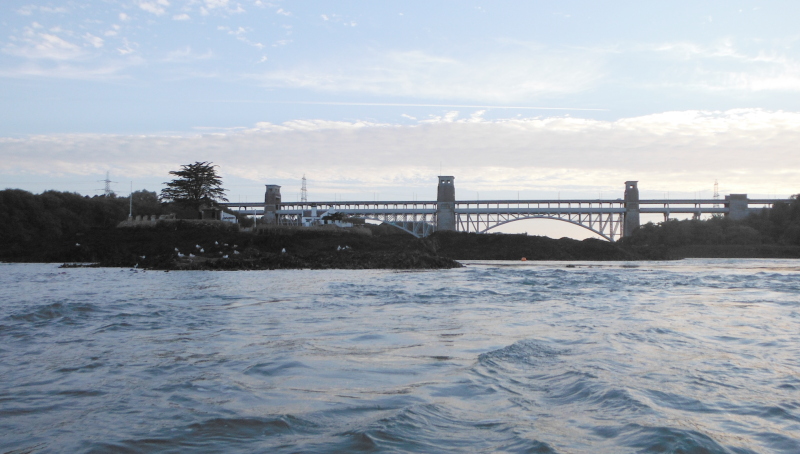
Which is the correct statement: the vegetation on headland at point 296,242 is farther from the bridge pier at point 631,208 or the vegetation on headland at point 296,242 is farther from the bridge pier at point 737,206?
the bridge pier at point 631,208

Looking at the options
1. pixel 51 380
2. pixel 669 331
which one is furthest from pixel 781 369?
pixel 51 380

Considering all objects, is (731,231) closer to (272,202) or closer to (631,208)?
(631,208)

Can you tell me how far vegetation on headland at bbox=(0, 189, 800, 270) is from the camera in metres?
32.6

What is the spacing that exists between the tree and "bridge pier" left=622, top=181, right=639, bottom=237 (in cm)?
5794

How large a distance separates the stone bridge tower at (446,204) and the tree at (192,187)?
116ft

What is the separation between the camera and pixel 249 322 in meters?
A: 9.66

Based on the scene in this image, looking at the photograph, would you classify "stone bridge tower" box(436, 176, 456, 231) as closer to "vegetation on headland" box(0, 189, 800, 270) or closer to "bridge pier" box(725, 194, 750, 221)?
"vegetation on headland" box(0, 189, 800, 270)

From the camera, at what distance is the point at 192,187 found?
53938 millimetres

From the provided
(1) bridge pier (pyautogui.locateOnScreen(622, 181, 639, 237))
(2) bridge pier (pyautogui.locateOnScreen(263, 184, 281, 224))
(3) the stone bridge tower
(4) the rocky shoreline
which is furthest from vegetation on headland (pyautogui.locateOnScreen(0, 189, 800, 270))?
(3) the stone bridge tower

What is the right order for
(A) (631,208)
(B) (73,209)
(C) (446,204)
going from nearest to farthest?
→ (B) (73,209) → (C) (446,204) → (A) (631,208)

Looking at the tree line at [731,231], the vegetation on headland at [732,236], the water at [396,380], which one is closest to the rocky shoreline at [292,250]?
the vegetation on headland at [732,236]

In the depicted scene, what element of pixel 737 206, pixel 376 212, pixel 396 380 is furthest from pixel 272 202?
pixel 396 380

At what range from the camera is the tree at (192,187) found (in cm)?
5350

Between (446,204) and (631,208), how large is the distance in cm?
2720
